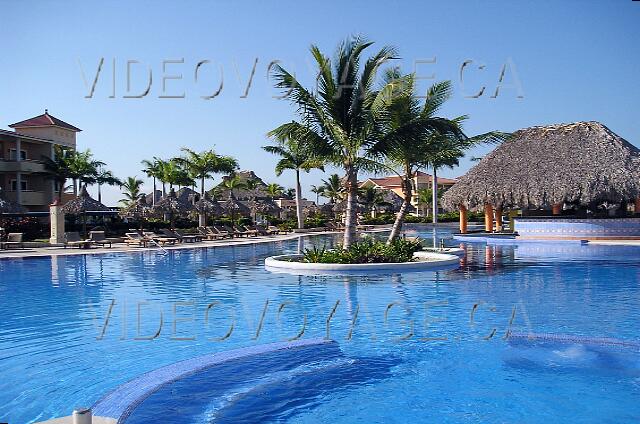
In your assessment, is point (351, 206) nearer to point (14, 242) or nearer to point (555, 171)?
point (555, 171)

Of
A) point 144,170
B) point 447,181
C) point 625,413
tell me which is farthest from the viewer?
point 447,181

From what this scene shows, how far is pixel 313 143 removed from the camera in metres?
17.8

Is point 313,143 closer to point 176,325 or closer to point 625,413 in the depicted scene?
point 176,325

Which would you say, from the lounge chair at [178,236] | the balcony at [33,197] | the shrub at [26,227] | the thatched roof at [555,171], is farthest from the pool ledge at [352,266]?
the balcony at [33,197]

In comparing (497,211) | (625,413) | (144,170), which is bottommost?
(625,413)

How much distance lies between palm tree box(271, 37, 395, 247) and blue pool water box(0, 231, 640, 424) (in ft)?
13.7

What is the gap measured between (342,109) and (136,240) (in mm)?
15549

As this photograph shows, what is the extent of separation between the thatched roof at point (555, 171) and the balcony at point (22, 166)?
1060 inches

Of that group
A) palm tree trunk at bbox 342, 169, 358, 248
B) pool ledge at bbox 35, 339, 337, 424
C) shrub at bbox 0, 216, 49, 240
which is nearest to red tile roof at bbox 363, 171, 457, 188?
shrub at bbox 0, 216, 49, 240

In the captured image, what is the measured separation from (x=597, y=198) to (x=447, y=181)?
65.4m

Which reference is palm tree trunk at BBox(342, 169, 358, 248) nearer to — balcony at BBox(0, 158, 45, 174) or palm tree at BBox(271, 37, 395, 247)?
palm tree at BBox(271, 37, 395, 247)

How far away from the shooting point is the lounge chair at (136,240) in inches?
1133

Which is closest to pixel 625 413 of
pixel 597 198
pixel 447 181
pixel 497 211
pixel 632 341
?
pixel 632 341

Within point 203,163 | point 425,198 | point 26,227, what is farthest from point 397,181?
point 26,227
